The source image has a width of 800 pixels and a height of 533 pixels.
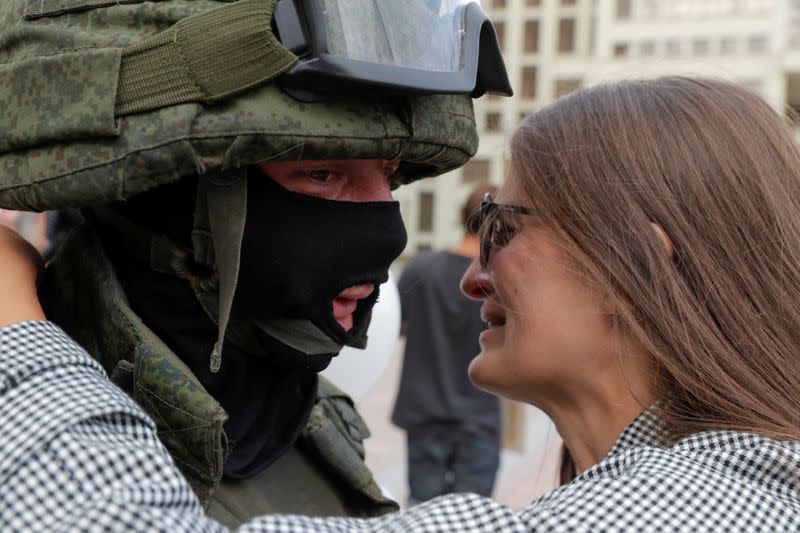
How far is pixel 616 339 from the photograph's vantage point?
5.19 feet

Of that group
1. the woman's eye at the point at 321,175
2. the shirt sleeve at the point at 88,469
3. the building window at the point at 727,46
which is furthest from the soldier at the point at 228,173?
the building window at the point at 727,46

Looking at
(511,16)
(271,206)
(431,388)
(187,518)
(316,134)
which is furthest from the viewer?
(511,16)

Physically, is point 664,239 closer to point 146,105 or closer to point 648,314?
point 648,314

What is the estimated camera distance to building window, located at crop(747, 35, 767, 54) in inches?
1113

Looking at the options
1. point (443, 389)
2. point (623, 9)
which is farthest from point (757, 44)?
point (443, 389)

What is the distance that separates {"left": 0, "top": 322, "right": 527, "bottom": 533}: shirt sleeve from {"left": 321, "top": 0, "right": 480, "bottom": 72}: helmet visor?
25.1 inches

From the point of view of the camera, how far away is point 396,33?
147 centimetres

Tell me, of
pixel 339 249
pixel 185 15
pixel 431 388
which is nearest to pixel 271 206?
pixel 339 249

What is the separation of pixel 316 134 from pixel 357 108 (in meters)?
0.10

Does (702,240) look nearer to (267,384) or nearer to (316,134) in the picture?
(316,134)

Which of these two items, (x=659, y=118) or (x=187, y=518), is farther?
(x=659, y=118)

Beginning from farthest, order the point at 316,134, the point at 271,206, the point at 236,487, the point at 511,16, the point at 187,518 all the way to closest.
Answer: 1. the point at 511,16
2. the point at 236,487
3. the point at 271,206
4. the point at 316,134
5. the point at 187,518

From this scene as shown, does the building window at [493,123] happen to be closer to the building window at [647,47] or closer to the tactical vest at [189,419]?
the tactical vest at [189,419]

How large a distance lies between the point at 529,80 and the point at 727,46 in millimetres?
7433
